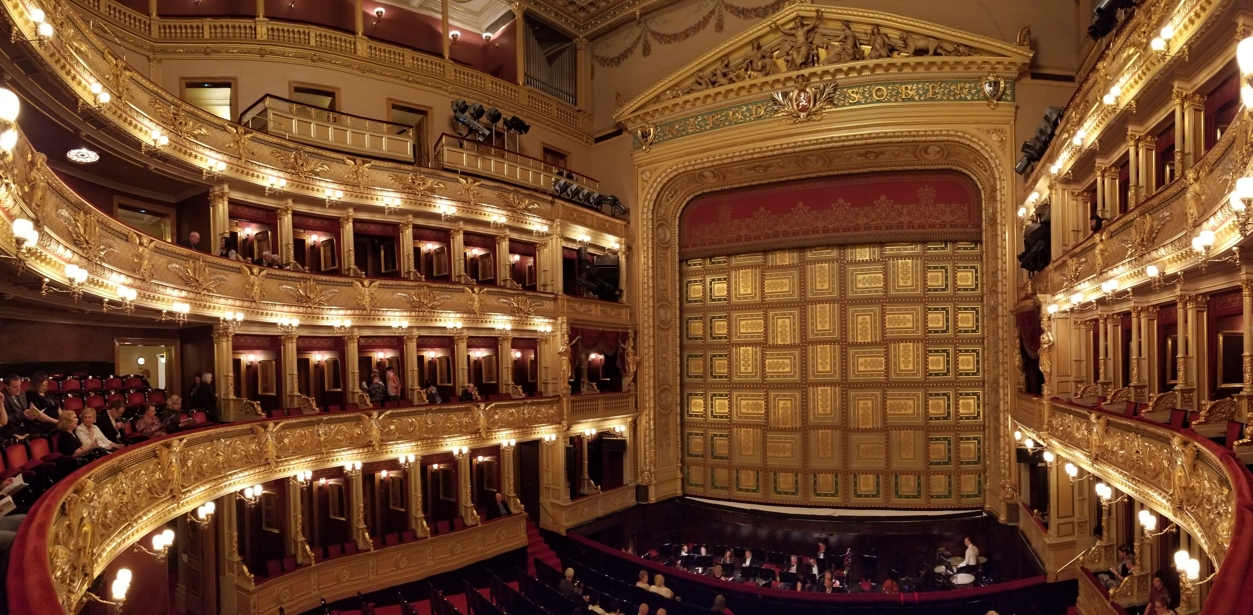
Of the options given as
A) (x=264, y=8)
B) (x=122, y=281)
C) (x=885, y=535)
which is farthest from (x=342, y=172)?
(x=885, y=535)

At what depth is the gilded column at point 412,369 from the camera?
1819 cm

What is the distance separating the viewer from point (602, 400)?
21219 mm

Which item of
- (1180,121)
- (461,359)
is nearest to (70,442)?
(461,359)

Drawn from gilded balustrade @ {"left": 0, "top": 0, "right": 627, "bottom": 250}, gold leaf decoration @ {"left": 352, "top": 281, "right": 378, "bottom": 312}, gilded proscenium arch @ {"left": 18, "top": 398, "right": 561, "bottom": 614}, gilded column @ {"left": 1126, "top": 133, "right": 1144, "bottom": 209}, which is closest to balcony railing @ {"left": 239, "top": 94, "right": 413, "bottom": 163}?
gilded balustrade @ {"left": 0, "top": 0, "right": 627, "bottom": 250}

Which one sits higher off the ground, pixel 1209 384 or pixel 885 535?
pixel 1209 384

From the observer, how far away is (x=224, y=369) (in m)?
14.5

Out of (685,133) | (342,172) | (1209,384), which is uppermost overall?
(685,133)

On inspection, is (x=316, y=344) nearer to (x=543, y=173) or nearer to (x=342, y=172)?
(x=342, y=172)

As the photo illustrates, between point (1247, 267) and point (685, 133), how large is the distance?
15.4m

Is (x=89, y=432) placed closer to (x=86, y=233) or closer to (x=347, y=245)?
(x=86, y=233)

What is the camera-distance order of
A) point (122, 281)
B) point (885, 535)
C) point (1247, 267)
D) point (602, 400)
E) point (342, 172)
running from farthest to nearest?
point (602, 400), point (885, 535), point (342, 172), point (122, 281), point (1247, 267)

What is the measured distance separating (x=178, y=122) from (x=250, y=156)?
2.09 meters

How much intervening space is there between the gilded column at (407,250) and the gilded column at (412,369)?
56.0 inches

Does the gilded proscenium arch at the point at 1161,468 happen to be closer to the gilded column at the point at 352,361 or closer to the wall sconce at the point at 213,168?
the gilded column at the point at 352,361
